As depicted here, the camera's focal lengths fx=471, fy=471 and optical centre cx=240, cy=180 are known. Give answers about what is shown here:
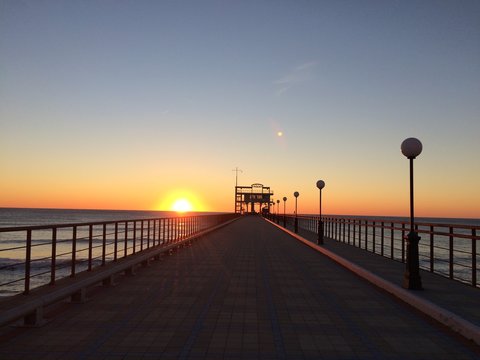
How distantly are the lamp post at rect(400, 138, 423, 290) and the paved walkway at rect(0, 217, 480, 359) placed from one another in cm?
55

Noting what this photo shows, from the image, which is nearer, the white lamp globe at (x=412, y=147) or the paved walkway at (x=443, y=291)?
the paved walkway at (x=443, y=291)

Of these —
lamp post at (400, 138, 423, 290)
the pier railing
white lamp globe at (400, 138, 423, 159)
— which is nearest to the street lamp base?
lamp post at (400, 138, 423, 290)

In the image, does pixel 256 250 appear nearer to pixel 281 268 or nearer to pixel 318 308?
pixel 281 268

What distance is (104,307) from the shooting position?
808 centimetres

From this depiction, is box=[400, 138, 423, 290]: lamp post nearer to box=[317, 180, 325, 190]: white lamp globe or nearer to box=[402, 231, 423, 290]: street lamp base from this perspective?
box=[402, 231, 423, 290]: street lamp base

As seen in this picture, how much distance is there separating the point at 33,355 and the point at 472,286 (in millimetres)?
8637

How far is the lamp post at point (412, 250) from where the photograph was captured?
368 inches

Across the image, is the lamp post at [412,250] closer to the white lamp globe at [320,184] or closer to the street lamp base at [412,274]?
the street lamp base at [412,274]

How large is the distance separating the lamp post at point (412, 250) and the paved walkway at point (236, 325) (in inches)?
21.7

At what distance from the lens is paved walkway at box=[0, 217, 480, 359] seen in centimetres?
572

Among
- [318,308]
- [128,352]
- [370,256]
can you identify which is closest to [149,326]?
[128,352]

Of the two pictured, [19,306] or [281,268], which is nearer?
Answer: [19,306]

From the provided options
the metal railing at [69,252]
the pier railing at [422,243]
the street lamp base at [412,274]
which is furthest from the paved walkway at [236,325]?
the pier railing at [422,243]

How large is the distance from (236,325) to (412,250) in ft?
15.1
